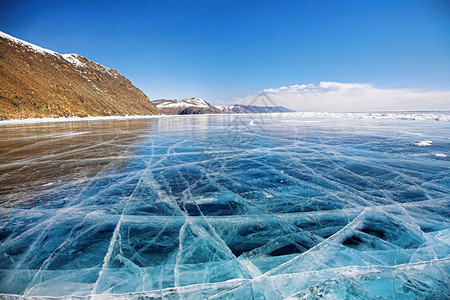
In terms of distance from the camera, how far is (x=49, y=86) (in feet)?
123

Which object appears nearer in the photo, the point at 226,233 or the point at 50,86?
the point at 226,233

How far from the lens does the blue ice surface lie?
1782 mm

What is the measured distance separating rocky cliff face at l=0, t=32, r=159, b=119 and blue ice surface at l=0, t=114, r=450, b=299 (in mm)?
29281

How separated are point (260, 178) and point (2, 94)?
36189mm

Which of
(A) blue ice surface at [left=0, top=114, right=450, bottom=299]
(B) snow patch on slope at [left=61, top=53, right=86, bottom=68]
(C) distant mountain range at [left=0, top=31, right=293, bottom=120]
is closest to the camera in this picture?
(A) blue ice surface at [left=0, top=114, right=450, bottom=299]

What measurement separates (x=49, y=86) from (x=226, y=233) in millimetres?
49756

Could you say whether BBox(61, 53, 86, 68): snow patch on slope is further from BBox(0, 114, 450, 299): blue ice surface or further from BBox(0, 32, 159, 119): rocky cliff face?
BBox(0, 114, 450, 299): blue ice surface

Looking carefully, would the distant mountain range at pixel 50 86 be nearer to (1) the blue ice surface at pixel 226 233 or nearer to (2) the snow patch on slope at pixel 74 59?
(2) the snow patch on slope at pixel 74 59

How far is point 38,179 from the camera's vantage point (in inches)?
178

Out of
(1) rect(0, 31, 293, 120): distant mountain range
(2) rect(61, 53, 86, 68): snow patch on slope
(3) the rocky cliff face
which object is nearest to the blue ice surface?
(1) rect(0, 31, 293, 120): distant mountain range

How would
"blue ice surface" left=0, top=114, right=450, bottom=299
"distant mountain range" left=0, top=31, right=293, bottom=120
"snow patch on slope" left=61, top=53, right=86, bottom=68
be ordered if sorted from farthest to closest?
"snow patch on slope" left=61, top=53, right=86, bottom=68 → "distant mountain range" left=0, top=31, right=293, bottom=120 → "blue ice surface" left=0, top=114, right=450, bottom=299

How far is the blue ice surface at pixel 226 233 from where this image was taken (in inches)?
70.2

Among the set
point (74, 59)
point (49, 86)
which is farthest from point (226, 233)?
point (74, 59)

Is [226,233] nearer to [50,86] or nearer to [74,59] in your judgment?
[50,86]
